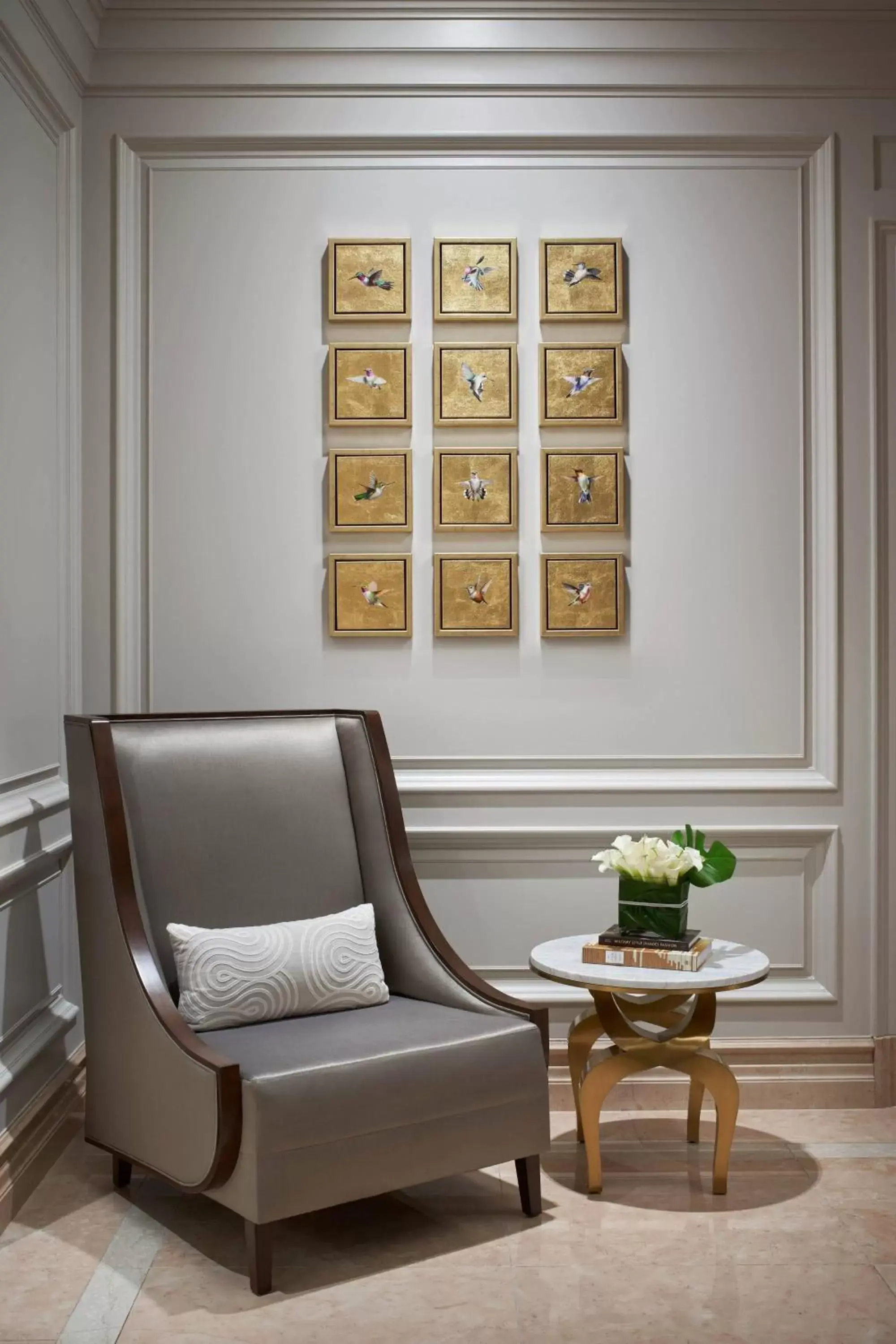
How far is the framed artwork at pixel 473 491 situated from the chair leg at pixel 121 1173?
1687 millimetres

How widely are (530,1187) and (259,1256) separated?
60 cm

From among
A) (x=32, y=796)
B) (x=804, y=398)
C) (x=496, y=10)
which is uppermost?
(x=496, y=10)

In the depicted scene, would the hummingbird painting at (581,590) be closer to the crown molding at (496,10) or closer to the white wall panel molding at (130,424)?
the white wall panel molding at (130,424)

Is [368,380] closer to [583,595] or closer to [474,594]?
[474,594]

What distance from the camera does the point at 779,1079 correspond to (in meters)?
3.17

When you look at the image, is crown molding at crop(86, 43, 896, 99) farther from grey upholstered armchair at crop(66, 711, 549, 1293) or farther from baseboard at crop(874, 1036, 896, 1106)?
baseboard at crop(874, 1036, 896, 1106)

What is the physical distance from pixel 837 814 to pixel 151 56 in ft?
8.79

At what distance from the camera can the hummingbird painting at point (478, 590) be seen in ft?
10.5

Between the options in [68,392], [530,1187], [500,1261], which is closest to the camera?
[500,1261]

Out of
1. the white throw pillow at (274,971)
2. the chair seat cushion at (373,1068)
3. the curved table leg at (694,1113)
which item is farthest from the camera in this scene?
the curved table leg at (694,1113)

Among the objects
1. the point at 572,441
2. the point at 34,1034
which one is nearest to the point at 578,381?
the point at 572,441

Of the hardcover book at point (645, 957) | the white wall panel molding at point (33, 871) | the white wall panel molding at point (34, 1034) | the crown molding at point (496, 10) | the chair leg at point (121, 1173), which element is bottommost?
the chair leg at point (121, 1173)

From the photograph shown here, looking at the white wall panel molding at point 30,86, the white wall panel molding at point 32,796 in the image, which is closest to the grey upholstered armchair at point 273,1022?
the white wall panel molding at point 32,796

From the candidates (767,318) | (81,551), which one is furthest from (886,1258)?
(81,551)
